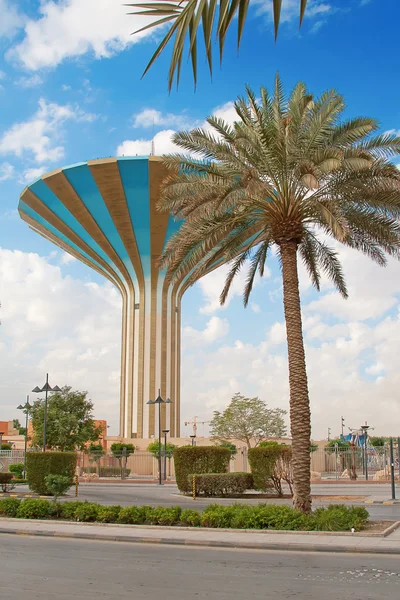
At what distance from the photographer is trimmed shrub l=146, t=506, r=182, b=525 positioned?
1585cm

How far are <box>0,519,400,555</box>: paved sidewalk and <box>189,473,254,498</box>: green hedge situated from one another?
31.8ft

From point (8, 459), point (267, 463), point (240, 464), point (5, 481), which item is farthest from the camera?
point (240, 464)

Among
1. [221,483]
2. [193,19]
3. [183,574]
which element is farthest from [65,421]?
[193,19]

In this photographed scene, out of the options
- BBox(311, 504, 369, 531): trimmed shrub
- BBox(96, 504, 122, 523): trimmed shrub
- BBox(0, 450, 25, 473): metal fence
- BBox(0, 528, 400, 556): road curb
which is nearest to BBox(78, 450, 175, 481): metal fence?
BBox(0, 450, 25, 473): metal fence

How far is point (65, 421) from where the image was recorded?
186ft

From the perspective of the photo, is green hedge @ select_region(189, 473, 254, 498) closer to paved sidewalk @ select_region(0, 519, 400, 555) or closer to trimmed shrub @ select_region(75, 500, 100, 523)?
trimmed shrub @ select_region(75, 500, 100, 523)

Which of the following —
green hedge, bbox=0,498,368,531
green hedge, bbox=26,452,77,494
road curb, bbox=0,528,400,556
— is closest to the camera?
road curb, bbox=0,528,400,556

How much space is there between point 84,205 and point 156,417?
21.0 meters

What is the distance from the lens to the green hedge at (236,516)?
14.7 metres

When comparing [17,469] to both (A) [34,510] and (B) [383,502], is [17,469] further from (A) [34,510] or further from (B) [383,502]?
(B) [383,502]

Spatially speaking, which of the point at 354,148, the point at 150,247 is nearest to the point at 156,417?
the point at 150,247

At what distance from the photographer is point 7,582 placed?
9.02 meters

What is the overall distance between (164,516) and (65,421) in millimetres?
42381

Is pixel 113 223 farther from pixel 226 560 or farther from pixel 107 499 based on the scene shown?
pixel 226 560
